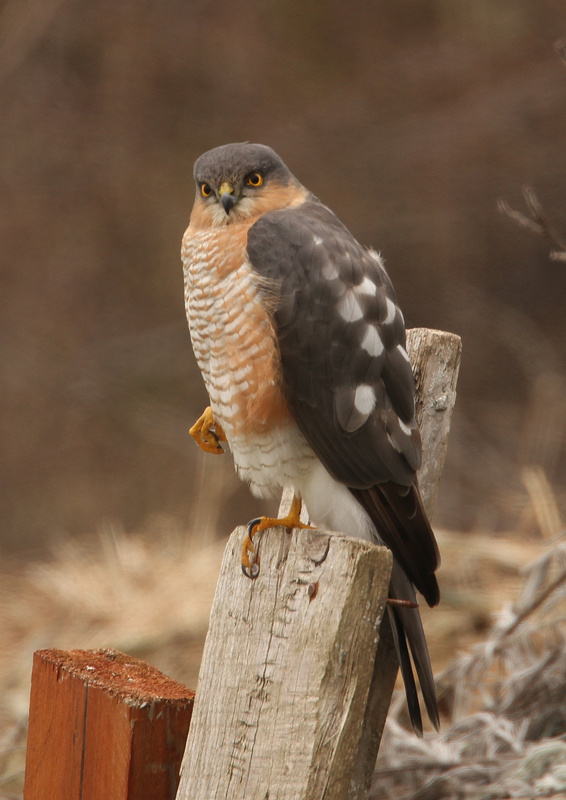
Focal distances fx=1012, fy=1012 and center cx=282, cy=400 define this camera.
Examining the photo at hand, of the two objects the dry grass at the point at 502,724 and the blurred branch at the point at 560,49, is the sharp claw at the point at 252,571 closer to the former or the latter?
the dry grass at the point at 502,724

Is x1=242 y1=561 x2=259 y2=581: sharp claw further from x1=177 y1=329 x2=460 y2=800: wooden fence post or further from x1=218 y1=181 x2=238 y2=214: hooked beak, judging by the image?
x1=218 y1=181 x2=238 y2=214: hooked beak

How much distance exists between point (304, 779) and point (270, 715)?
4.6 inches

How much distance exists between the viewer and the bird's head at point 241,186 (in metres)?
2.68

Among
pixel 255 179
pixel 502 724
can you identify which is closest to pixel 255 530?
pixel 255 179

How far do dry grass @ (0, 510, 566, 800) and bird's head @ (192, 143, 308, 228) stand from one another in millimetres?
1391

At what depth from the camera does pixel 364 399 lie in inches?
91.0

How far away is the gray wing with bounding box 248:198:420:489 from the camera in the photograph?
226 centimetres

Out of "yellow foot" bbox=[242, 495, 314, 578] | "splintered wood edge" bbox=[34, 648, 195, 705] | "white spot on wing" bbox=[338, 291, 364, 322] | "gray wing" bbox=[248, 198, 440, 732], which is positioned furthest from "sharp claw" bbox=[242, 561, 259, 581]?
"white spot on wing" bbox=[338, 291, 364, 322]

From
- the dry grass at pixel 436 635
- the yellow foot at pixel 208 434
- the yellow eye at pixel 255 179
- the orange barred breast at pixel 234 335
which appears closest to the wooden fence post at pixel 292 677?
the orange barred breast at pixel 234 335

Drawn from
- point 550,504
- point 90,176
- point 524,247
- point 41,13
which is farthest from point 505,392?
point 41,13

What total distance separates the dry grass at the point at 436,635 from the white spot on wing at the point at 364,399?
1.00 meters

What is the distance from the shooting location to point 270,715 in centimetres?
164

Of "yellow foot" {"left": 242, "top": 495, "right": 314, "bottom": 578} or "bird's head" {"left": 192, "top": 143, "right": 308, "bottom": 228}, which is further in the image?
"bird's head" {"left": 192, "top": 143, "right": 308, "bottom": 228}

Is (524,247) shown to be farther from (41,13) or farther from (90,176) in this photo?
(41,13)
